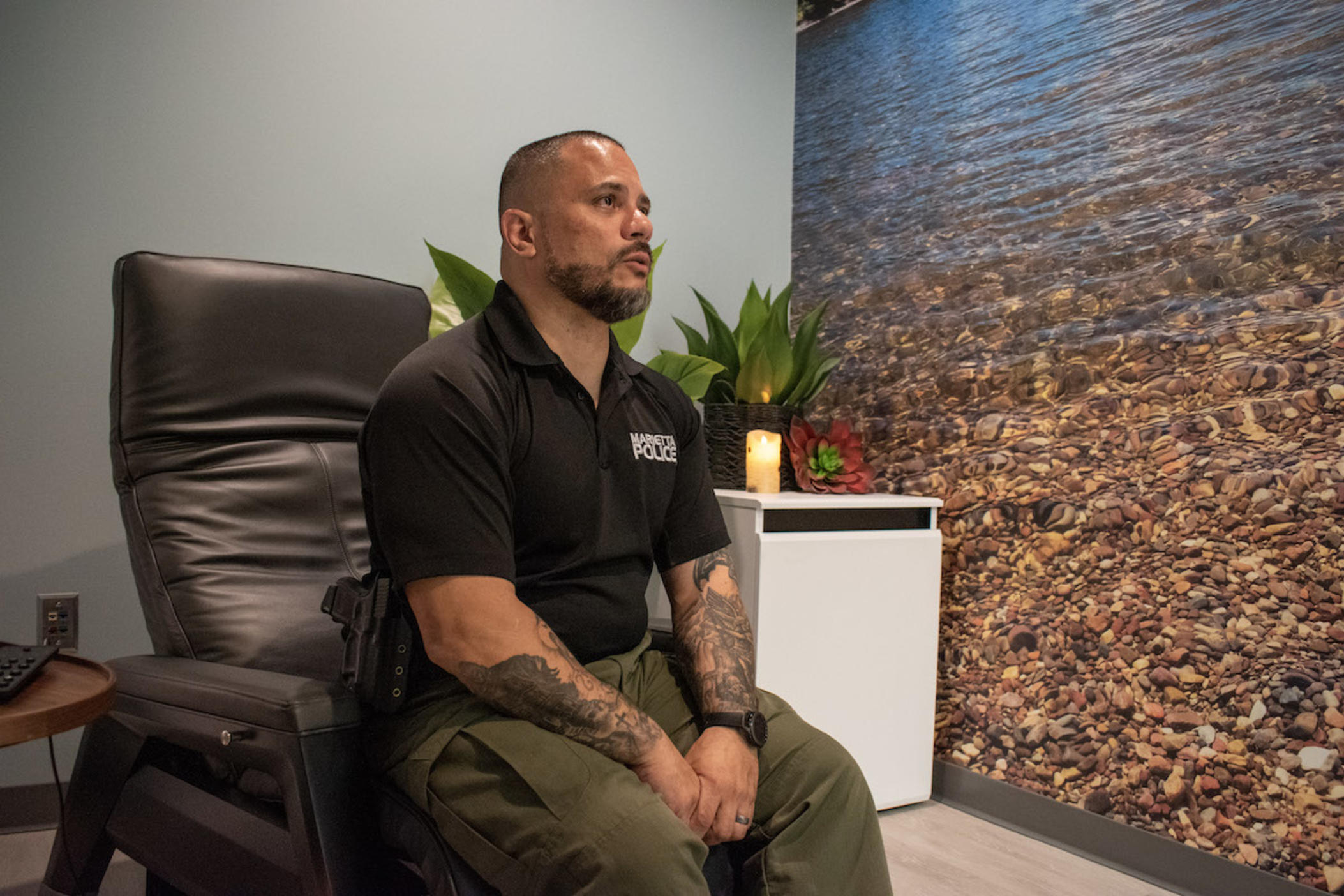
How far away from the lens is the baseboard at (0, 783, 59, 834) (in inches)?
75.2

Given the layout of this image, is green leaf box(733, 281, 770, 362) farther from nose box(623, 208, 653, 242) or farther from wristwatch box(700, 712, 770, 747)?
wristwatch box(700, 712, 770, 747)

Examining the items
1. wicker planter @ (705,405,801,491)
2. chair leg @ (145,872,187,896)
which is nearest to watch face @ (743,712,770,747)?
chair leg @ (145,872,187,896)

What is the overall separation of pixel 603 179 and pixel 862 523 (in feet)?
3.90

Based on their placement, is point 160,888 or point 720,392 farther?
point 720,392

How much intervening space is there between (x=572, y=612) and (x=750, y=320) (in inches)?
55.9

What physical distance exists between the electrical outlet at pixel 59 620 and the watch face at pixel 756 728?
4.91 feet

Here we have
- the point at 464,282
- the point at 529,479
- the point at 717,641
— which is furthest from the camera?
the point at 464,282

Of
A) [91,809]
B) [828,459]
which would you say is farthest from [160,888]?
[828,459]

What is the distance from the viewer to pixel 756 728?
116 cm

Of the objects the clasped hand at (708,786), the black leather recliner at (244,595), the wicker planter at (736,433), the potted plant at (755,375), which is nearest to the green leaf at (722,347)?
the potted plant at (755,375)

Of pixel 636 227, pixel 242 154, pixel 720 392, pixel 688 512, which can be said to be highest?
pixel 242 154

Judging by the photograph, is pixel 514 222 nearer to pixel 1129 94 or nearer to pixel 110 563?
pixel 110 563

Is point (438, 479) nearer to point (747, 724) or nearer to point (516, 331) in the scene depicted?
point (516, 331)

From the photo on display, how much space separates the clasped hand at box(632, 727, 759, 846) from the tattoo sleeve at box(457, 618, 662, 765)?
3 centimetres
